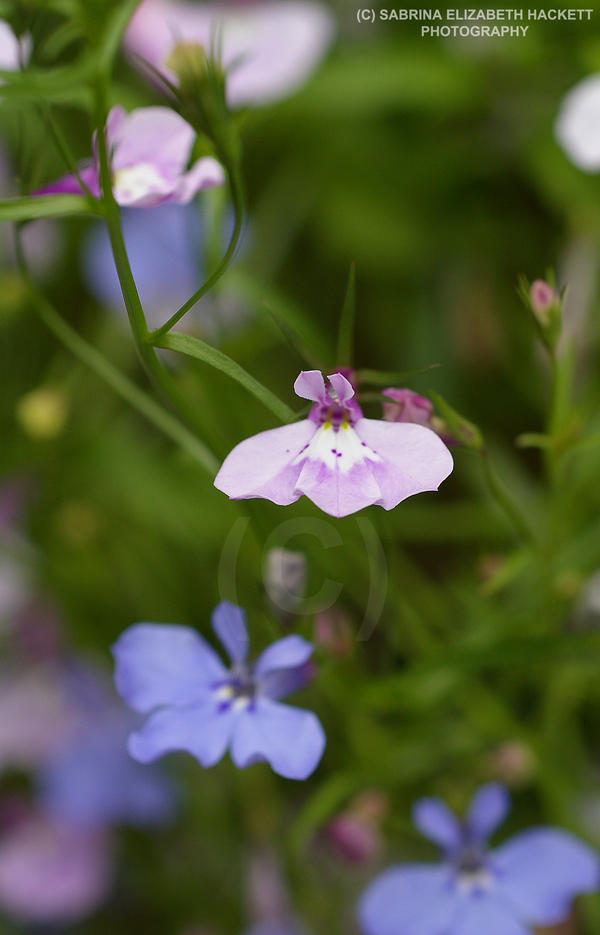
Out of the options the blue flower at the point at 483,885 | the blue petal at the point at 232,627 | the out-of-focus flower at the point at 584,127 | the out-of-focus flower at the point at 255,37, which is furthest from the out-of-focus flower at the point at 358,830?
the out-of-focus flower at the point at 255,37

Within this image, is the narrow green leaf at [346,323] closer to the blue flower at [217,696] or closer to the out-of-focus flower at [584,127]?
the blue flower at [217,696]

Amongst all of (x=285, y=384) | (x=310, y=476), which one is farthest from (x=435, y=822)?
(x=285, y=384)

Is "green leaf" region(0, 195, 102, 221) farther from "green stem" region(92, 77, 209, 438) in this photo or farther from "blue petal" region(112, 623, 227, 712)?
"blue petal" region(112, 623, 227, 712)

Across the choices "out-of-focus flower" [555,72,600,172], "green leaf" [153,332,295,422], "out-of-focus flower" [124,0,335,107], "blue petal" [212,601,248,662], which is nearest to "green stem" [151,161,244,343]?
"green leaf" [153,332,295,422]

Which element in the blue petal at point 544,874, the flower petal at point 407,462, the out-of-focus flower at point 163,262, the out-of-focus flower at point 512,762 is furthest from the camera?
the out-of-focus flower at point 163,262

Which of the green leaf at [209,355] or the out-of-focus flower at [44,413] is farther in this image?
the out-of-focus flower at [44,413]

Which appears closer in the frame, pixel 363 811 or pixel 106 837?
pixel 363 811

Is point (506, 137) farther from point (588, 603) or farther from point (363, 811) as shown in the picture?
point (363, 811)
